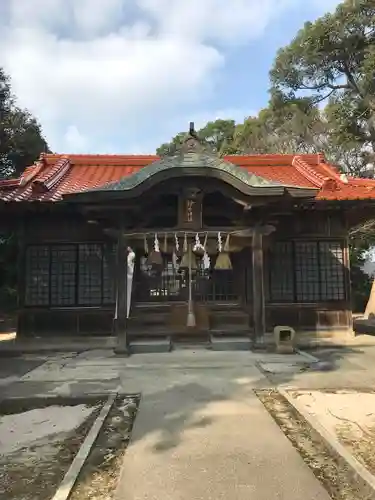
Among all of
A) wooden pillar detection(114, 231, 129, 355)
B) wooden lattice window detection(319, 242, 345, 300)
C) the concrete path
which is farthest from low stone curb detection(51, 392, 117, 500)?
wooden lattice window detection(319, 242, 345, 300)

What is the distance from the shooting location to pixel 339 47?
2200cm

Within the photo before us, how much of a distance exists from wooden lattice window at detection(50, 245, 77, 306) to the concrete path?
5727 mm

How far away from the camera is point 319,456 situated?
4.57m

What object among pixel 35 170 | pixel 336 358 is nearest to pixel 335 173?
pixel 336 358

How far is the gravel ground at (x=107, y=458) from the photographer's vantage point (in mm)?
3861

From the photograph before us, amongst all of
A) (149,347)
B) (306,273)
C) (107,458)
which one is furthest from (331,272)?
(107,458)

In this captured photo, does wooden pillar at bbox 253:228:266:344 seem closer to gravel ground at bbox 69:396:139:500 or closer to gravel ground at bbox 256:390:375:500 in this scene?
gravel ground at bbox 256:390:375:500

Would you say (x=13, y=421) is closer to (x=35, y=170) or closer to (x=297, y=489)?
(x=297, y=489)

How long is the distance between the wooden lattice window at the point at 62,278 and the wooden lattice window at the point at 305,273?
19.1 ft

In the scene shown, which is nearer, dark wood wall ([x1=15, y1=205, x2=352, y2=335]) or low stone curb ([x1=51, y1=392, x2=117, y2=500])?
low stone curb ([x1=51, y1=392, x2=117, y2=500])

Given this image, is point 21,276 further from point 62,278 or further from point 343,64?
point 343,64

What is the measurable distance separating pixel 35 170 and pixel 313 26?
16597mm

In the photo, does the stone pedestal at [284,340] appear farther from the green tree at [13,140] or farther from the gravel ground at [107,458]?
the green tree at [13,140]

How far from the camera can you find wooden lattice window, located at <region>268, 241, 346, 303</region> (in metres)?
13.0
